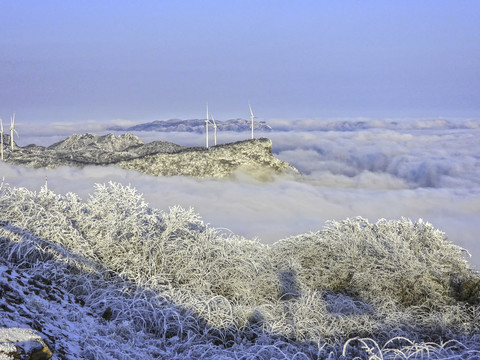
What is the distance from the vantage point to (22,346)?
515 centimetres

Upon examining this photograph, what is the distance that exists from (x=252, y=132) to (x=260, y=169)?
165 inches

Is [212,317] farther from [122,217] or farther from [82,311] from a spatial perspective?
[122,217]

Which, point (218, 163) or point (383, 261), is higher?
point (218, 163)

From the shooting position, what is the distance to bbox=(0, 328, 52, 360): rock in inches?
197

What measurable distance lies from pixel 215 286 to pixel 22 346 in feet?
19.1

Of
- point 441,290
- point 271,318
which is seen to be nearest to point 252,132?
point 441,290

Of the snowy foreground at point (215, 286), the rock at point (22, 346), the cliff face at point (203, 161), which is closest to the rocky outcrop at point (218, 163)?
the cliff face at point (203, 161)

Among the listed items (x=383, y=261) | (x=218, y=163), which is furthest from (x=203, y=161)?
(x=383, y=261)

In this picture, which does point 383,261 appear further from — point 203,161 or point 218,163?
point 203,161

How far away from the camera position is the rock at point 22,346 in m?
5.00

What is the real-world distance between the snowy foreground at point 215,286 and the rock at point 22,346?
1.92ft

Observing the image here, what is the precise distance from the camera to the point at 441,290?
40.2ft

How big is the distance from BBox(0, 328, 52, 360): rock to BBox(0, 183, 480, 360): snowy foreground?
585 millimetres

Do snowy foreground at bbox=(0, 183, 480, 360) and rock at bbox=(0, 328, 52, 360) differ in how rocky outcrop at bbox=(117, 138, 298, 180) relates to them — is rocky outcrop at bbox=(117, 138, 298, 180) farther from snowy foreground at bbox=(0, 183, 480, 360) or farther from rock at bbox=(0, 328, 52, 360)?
rock at bbox=(0, 328, 52, 360)
